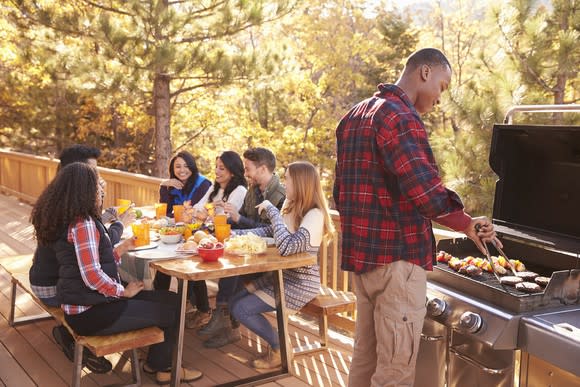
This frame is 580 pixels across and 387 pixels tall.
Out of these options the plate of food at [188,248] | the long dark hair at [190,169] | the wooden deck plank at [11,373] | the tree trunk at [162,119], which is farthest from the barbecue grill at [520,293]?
the tree trunk at [162,119]

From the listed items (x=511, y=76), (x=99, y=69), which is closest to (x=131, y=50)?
(x=99, y=69)

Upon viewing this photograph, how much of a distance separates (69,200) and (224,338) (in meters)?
1.58

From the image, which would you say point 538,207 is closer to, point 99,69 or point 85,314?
point 85,314

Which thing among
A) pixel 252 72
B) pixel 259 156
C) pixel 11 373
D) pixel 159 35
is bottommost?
pixel 11 373

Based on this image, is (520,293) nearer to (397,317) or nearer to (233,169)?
(397,317)

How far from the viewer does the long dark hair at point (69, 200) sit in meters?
2.86

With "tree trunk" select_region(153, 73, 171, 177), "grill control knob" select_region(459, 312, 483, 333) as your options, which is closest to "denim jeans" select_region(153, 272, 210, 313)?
"grill control knob" select_region(459, 312, 483, 333)

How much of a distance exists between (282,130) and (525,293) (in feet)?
39.9

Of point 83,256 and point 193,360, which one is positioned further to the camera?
point 193,360

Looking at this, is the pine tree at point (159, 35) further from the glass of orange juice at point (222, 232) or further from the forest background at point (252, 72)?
the glass of orange juice at point (222, 232)

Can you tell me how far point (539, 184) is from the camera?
271cm

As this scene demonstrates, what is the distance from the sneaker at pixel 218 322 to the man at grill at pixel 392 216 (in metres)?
1.84

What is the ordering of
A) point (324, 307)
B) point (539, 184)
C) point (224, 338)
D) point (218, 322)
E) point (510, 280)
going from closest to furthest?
point (510, 280)
point (539, 184)
point (324, 307)
point (224, 338)
point (218, 322)

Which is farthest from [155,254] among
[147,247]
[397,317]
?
[397,317]
